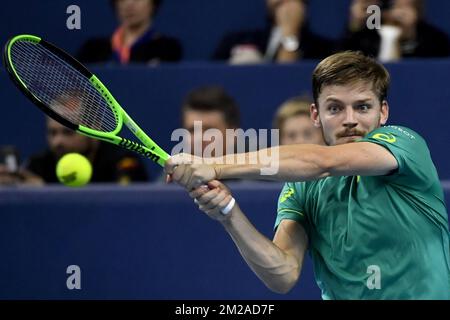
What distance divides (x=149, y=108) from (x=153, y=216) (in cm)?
160

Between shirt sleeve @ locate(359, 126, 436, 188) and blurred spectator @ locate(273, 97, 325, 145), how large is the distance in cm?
215

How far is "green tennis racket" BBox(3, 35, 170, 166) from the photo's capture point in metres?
3.59

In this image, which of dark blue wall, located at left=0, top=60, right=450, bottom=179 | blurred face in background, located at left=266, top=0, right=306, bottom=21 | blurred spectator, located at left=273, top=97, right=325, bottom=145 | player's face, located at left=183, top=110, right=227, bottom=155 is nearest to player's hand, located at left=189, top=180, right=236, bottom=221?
player's face, located at left=183, top=110, right=227, bottom=155

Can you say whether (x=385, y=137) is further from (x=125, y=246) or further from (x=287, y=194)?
(x=125, y=246)

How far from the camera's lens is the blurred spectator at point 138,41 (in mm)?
6927

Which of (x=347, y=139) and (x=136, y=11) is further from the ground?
(x=136, y=11)

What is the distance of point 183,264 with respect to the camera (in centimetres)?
528

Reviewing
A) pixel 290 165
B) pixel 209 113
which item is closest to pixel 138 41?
pixel 209 113

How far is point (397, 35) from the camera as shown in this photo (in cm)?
661

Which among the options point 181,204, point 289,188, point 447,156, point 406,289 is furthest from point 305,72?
point 406,289

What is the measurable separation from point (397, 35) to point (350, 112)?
315cm

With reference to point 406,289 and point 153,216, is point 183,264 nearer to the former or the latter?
point 153,216
